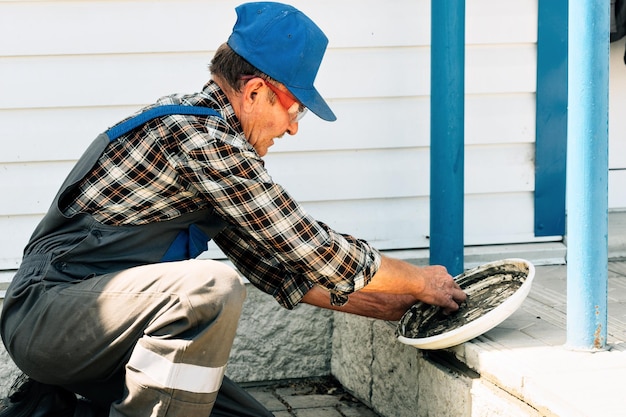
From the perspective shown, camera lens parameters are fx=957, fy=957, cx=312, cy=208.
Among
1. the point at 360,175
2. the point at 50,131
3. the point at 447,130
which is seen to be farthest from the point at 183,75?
the point at 447,130

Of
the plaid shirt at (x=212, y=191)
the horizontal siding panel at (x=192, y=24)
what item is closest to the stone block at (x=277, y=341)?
the horizontal siding panel at (x=192, y=24)

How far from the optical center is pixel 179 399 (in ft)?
8.63

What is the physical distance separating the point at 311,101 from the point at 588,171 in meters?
0.87

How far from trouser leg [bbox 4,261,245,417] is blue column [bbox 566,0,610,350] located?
1.04m

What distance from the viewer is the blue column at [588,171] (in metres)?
2.82

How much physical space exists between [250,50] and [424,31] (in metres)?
1.59

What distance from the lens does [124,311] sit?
2.72m

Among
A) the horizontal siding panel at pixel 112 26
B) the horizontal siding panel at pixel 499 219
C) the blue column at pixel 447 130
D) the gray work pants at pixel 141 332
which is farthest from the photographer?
the horizontal siding panel at pixel 499 219

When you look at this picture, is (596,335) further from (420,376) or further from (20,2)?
(20,2)

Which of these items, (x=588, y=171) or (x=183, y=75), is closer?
(x=588, y=171)

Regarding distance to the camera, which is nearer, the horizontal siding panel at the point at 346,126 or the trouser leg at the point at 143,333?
the trouser leg at the point at 143,333

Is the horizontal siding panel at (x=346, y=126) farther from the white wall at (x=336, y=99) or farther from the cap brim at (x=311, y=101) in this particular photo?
the cap brim at (x=311, y=101)

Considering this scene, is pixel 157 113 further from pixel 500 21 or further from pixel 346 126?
pixel 500 21

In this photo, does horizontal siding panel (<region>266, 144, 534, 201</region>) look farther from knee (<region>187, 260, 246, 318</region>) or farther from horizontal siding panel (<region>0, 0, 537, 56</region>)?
knee (<region>187, 260, 246, 318</region>)
